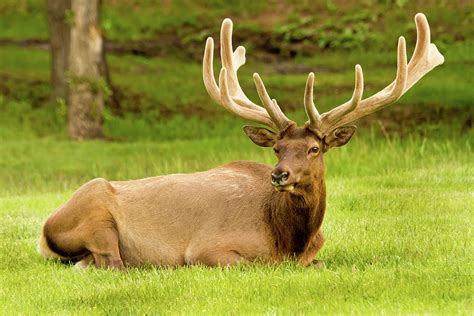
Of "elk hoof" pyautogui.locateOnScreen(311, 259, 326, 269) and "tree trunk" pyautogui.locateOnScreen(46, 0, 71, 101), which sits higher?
"tree trunk" pyautogui.locateOnScreen(46, 0, 71, 101)

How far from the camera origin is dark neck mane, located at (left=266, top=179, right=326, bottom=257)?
9.02 m

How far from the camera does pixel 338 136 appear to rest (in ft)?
29.9

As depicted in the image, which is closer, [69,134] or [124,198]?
[124,198]

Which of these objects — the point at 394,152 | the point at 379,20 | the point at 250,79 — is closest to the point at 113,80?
the point at 250,79

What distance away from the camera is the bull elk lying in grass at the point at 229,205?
9031 millimetres

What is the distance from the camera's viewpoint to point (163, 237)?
31.5 ft

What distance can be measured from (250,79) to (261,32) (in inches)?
157

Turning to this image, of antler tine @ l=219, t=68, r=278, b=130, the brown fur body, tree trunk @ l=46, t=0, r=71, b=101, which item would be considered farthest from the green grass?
tree trunk @ l=46, t=0, r=71, b=101

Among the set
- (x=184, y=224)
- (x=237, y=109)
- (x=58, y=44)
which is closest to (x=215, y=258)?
(x=184, y=224)

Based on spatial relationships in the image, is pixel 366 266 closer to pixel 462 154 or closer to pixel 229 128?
pixel 462 154

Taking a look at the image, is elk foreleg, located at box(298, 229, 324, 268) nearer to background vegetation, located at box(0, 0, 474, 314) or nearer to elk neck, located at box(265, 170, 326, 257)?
elk neck, located at box(265, 170, 326, 257)

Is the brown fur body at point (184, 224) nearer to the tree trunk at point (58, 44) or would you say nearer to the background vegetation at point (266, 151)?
the background vegetation at point (266, 151)

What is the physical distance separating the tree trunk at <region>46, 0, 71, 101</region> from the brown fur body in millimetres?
14988

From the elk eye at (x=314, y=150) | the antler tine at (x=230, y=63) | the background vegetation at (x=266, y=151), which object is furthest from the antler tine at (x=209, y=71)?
the background vegetation at (x=266, y=151)
